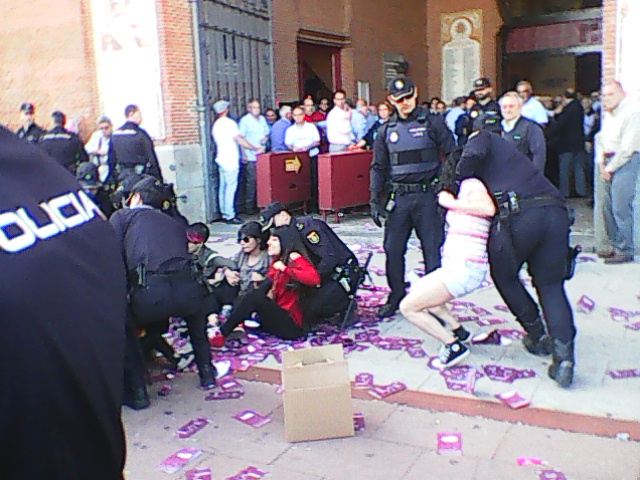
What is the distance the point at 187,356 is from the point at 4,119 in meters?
10.4

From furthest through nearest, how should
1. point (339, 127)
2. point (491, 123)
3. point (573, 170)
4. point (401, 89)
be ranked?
point (573, 170)
point (339, 127)
point (491, 123)
point (401, 89)

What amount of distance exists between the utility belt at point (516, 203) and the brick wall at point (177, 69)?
807cm

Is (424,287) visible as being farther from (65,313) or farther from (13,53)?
(13,53)

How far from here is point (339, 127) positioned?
41.2ft

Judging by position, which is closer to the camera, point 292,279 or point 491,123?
point 292,279

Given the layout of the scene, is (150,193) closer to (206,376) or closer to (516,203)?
(206,376)

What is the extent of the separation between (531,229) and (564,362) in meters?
0.86

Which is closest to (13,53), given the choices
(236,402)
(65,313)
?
(236,402)

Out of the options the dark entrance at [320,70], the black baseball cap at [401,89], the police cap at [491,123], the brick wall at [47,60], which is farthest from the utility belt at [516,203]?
the dark entrance at [320,70]

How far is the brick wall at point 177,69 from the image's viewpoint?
11.6 metres

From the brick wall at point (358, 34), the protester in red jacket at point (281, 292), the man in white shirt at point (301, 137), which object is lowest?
the protester in red jacket at point (281, 292)

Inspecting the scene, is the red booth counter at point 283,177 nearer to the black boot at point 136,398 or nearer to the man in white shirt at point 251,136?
the man in white shirt at point 251,136

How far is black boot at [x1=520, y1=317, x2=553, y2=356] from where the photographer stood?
521 centimetres

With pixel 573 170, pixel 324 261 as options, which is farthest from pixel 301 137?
pixel 324 261
